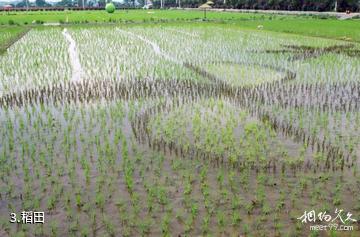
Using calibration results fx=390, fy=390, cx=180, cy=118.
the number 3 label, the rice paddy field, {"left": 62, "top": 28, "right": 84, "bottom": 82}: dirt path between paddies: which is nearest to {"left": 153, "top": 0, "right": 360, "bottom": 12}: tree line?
{"left": 62, "top": 28, "right": 84, "bottom": 82}: dirt path between paddies

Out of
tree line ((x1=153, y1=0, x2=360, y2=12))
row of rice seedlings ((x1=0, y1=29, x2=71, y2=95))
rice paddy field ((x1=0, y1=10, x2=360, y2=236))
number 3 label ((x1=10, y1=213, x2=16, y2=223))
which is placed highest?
tree line ((x1=153, y1=0, x2=360, y2=12))

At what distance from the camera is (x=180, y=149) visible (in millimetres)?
5395

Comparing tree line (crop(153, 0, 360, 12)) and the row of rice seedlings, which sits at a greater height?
tree line (crop(153, 0, 360, 12))

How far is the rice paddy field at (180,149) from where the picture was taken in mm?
3826

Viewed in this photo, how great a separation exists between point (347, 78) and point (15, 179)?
8186mm

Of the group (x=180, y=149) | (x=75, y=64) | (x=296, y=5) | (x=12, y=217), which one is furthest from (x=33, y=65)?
(x=296, y=5)

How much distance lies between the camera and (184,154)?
5242 mm

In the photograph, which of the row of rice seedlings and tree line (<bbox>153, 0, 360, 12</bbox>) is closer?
the row of rice seedlings

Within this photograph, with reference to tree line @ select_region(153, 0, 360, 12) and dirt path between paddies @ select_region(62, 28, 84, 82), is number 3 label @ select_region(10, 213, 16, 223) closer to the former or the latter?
dirt path between paddies @ select_region(62, 28, 84, 82)

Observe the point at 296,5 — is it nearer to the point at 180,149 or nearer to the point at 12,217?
the point at 180,149

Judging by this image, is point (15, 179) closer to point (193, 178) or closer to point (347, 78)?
point (193, 178)

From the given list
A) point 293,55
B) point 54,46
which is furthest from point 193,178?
point 54,46

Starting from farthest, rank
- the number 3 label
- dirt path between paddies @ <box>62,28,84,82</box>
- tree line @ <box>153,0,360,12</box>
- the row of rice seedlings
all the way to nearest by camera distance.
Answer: tree line @ <box>153,0,360,12</box> < dirt path between paddies @ <box>62,28,84,82</box> < the row of rice seedlings < the number 3 label

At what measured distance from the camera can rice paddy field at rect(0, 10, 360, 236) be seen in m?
3.83
